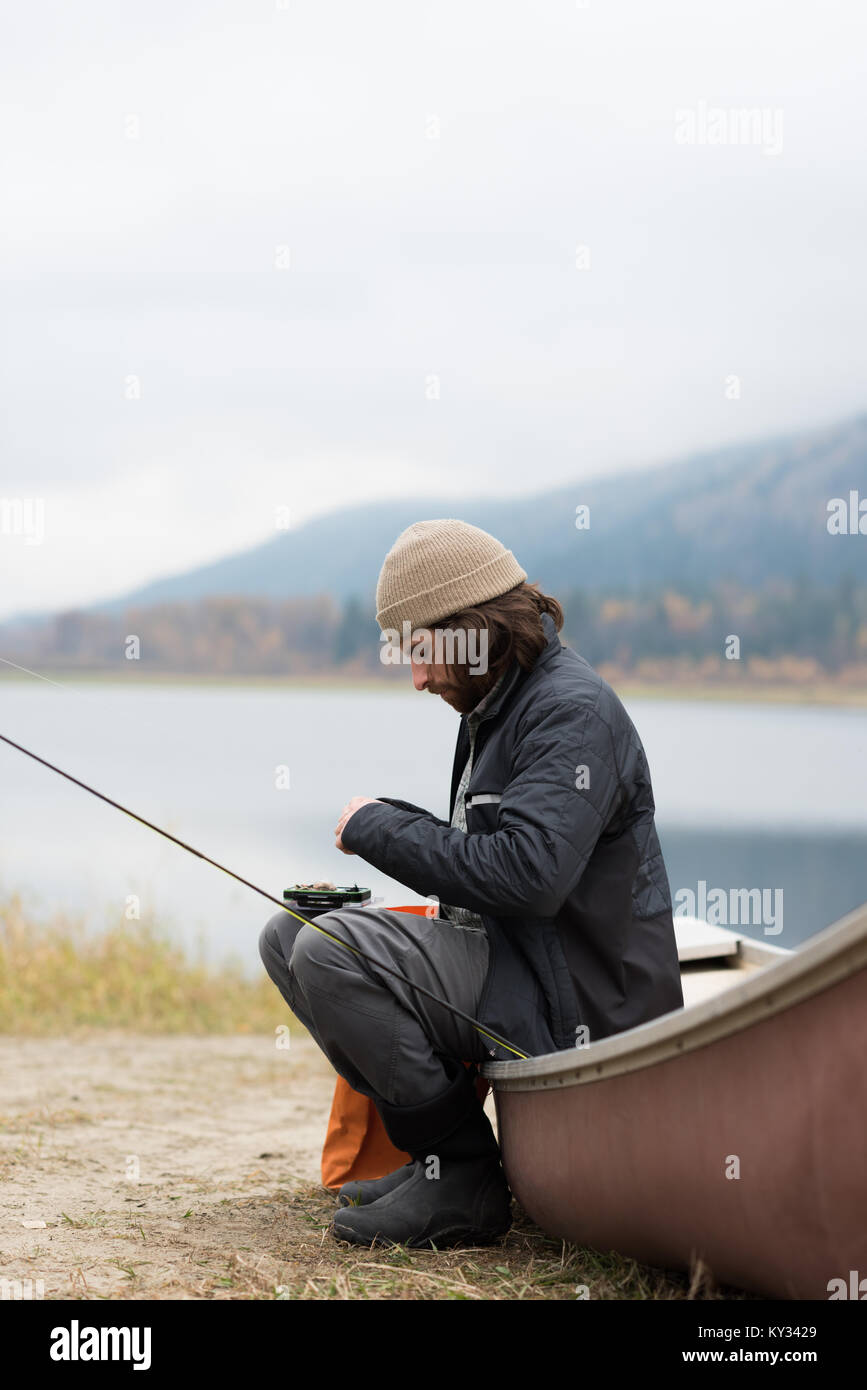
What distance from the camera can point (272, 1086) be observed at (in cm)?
520

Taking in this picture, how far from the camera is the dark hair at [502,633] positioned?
271 centimetres

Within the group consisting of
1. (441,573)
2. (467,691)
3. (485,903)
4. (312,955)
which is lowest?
(312,955)

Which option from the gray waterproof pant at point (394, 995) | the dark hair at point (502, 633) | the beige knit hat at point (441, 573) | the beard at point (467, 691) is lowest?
the gray waterproof pant at point (394, 995)

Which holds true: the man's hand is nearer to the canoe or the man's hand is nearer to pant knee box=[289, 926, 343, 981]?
pant knee box=[289, 926, 343, 981]

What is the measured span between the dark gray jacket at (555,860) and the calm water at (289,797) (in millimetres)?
622

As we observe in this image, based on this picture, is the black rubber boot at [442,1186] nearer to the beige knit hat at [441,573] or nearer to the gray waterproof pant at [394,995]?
the gray waterproof pant at [394,995]

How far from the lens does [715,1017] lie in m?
2.09

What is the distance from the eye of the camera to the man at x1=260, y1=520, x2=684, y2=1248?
2525 mm

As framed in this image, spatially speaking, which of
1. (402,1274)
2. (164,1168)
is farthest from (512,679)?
(164,1168)

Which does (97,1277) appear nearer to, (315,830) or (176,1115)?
(176,1115)

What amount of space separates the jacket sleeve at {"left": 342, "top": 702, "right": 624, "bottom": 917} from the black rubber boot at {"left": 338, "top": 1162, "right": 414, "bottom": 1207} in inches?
26.2

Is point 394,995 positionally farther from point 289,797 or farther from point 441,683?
point 289,797

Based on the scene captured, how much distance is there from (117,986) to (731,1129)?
466 centimetres

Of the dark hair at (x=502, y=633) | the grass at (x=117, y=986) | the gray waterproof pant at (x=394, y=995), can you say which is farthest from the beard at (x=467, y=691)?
the grass at (x=117, y=986)
